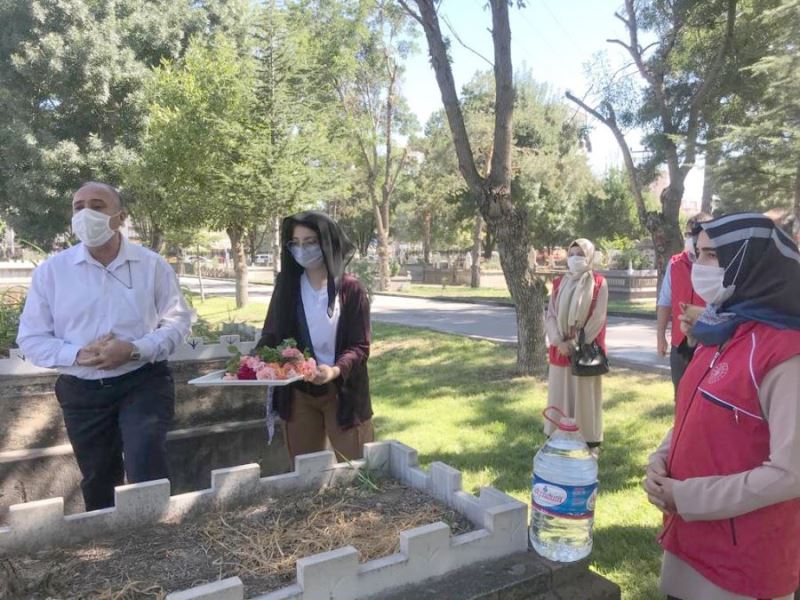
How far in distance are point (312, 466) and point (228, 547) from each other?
51 cm

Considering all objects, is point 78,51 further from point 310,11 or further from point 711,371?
point 711,371

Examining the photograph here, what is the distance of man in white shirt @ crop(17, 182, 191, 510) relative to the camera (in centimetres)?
284

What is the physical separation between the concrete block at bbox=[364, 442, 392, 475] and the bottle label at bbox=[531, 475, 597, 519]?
815mm

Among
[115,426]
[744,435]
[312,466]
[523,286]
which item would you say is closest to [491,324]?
[523,286]

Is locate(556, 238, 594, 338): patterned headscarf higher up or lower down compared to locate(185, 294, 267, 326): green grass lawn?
higher up

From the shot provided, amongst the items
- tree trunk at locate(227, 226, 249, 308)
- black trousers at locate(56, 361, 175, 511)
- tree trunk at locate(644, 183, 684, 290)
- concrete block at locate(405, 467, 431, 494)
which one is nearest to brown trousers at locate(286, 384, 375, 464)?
black trousers at locate(56, 361, 175, 511)

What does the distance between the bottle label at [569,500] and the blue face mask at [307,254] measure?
187cm

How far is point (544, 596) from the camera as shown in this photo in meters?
1.71

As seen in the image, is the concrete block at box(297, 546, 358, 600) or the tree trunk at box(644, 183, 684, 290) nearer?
the concrete block at box(297, 546, 358, 600)

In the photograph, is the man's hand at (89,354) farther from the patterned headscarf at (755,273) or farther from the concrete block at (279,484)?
the patterned headscarf at (755,273)

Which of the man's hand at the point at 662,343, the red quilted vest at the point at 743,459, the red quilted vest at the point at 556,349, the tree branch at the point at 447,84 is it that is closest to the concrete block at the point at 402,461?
the red quilted vest at the point at 743,459

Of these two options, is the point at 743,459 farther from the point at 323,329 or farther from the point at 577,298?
the point at 577,298

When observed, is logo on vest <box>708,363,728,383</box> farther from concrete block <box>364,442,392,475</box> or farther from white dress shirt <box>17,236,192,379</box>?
white dress shirt <box>17,236,192,379</box>

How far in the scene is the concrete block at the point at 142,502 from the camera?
199 centimetres
